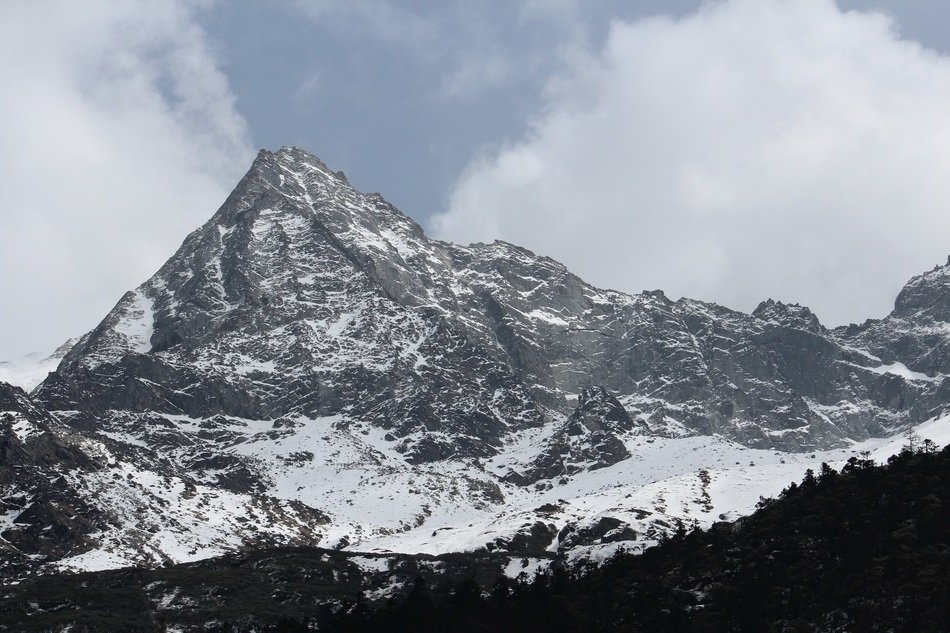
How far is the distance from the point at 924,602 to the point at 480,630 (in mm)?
60156

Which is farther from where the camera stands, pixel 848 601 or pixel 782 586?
pixel 782 586

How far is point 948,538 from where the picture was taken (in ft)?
627

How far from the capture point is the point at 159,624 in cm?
12750

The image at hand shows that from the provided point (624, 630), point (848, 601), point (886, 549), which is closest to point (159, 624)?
point (624, 630)

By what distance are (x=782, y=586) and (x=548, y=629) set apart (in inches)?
1224

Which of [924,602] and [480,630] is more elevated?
[480,630]

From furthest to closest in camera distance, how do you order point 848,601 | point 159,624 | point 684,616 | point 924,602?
1. point 684,616
2. point 848,601
3. point 924,602
4. point 159,624

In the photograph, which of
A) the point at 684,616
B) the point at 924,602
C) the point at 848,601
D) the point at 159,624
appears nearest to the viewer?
the point at 159,624

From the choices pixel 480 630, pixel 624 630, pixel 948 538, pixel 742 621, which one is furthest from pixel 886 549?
pixel 480 630

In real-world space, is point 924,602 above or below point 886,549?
below

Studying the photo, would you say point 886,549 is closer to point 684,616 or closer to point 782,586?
point 782,586

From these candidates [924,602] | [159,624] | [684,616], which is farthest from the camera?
[684,616]

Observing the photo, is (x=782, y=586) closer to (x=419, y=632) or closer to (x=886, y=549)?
(x=886, y=549)

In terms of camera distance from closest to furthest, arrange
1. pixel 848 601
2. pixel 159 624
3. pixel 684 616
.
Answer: pixel 159 624
pixel 848 601
pixel 684 616
